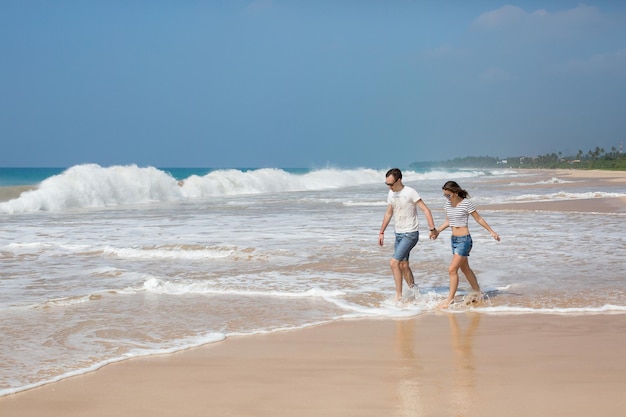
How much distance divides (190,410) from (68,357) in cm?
193

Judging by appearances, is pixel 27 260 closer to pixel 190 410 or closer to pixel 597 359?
pixel 190 410

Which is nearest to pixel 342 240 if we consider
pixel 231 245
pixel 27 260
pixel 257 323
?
pixel 231 245

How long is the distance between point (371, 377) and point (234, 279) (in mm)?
5304

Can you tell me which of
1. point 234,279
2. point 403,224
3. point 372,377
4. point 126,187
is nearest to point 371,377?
point 372,377

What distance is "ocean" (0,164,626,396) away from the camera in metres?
6.95

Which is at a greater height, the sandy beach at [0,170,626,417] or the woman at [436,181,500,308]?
the woman at [436,181,500,308]

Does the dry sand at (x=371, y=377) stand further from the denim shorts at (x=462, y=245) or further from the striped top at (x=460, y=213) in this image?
the striped top at (x=460, y=213)

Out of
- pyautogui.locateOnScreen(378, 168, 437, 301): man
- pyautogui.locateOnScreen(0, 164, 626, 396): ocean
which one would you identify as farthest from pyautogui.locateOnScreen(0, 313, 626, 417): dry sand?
pyautogui.locateOnScreen(378, 168, 437, 301): man

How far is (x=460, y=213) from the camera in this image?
8.52m

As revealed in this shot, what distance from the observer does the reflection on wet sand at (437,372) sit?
4.63m

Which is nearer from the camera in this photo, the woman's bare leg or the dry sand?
the dry sand

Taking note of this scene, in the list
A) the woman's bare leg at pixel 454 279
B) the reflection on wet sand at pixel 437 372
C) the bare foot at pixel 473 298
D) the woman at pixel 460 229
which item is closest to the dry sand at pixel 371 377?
the reflection on wet sand at pixel 437 372

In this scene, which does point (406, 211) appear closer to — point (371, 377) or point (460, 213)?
point (460, 213)

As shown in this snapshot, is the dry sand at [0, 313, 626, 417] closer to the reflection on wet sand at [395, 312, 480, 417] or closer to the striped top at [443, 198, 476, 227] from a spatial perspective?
the reflection on wet sand at [395, 312, 480, 417]
